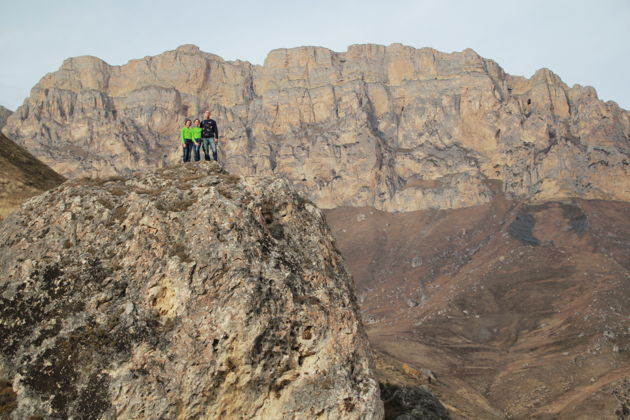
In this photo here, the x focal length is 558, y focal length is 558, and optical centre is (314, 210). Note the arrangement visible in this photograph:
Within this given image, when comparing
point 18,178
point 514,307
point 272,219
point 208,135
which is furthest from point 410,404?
point 514,307

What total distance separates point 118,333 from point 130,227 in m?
2.73

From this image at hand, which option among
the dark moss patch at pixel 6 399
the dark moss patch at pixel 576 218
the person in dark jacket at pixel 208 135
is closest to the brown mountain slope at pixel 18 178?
the person in dark jacket at pixel 208 135

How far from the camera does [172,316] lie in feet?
38.5

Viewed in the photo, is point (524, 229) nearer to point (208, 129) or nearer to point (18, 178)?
point (18, 178)

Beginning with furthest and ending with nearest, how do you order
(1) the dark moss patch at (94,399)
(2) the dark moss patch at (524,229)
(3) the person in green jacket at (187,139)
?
(2) the dark moss patch at (524,229) < (3) the person in green jacket at (187,139) < (1) the dark moss patch at (94,399)

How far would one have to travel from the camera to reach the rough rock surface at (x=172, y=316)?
435 inches

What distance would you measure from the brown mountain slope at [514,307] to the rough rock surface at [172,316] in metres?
45.1

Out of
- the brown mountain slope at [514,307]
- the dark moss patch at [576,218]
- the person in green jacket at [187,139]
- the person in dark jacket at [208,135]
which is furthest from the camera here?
the dark moss patch at [576,218]

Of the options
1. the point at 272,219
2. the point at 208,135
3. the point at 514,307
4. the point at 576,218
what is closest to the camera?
the point at 272,219

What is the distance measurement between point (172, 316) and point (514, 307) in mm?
132241

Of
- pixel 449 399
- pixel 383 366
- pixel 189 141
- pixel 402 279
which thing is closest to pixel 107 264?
pixel 189 141

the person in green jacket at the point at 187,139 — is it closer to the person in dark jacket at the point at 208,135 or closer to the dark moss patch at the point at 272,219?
the person in dark jacket at the point at 208,135

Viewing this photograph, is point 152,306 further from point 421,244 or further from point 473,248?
point 421,244

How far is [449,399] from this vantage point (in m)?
60.6
